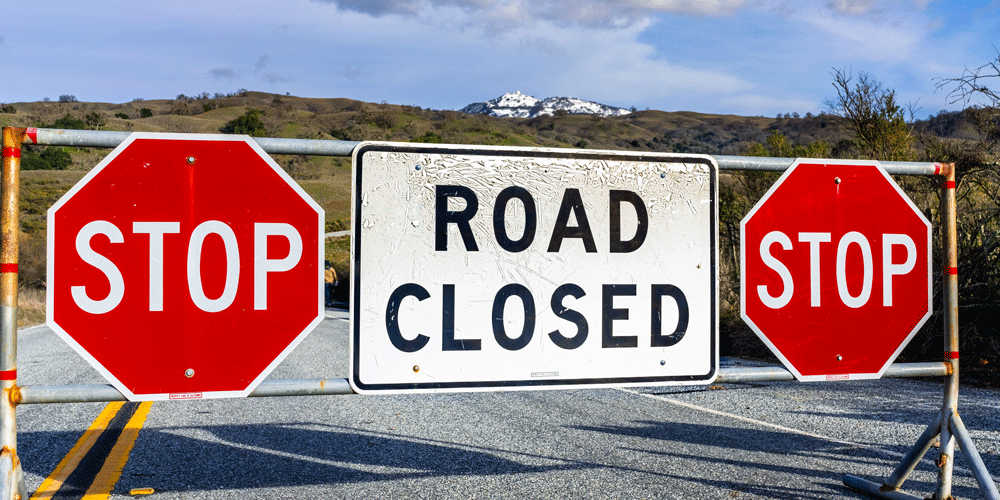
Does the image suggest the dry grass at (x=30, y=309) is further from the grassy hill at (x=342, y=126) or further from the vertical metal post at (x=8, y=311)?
the grassy hill at (x=342, y=126)

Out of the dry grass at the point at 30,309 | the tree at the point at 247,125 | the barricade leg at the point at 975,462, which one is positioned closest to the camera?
the barricade leg at the point at 975,462

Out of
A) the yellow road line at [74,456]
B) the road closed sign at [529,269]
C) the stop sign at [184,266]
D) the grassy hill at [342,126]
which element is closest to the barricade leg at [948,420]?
the road closed sign at [529,269]

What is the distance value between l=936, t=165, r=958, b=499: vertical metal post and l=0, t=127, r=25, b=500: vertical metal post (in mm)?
3985

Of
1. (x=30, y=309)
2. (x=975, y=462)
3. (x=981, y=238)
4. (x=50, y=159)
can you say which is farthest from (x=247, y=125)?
(x=975, y=462)

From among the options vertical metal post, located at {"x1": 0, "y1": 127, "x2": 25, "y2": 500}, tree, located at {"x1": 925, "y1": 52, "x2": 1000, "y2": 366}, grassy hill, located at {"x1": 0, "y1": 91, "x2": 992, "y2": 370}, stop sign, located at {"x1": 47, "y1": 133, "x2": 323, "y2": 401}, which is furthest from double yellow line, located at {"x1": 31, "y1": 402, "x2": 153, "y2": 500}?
grassy hill, located at {"x1": 0, "y1": 91, "x2": 992, "y2": 370}

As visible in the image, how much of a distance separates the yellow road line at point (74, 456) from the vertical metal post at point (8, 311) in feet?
4.71

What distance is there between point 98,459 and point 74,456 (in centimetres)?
21

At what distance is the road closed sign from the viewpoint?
9.82ft

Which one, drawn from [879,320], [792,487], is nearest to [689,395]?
[792,487]

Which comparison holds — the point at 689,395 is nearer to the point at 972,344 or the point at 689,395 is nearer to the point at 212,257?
the point at 972,344

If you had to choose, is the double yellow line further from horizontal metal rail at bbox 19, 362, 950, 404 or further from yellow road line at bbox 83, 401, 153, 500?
horizontal metal rail at bbox 19, 362, 950, 404

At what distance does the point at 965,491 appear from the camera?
3984mm

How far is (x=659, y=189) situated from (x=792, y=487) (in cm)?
199

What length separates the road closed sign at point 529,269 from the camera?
299cm
